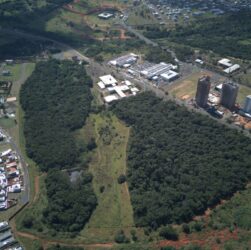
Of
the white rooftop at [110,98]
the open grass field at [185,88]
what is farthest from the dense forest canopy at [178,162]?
the open grass field at [185,88]

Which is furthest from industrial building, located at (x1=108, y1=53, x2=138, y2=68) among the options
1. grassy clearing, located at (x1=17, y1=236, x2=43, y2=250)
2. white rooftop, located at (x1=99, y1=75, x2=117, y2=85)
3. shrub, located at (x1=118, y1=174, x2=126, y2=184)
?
grassy clearing, located at (x1=17, y1=236, x2=43, y2=250)

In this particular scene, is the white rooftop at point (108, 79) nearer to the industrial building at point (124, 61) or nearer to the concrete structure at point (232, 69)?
the industrial building at point (124, 61)

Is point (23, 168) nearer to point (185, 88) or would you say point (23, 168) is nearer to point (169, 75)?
point (185, 88)

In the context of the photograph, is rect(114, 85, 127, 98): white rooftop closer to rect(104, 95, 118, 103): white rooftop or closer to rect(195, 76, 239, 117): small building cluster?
rect(104, 95, 118, 103): white rooftop

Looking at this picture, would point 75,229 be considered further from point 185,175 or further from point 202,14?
point 202,14

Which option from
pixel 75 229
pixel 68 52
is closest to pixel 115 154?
pixel 75 229
